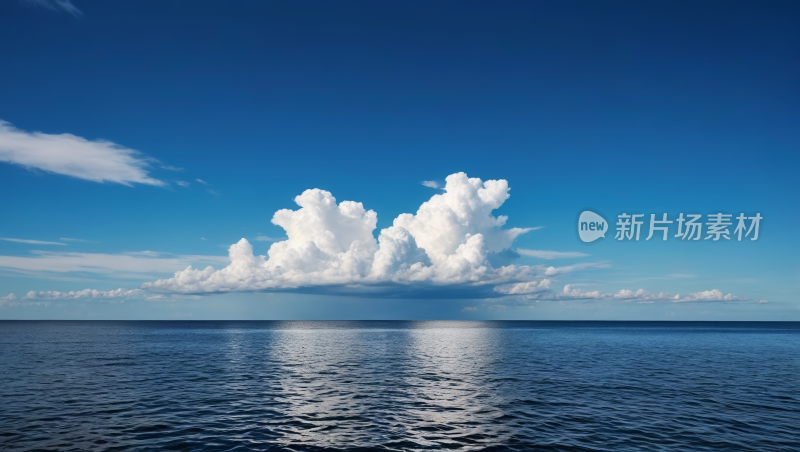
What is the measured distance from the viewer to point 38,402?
35.2 meters

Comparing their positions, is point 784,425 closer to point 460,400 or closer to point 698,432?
point 698,432

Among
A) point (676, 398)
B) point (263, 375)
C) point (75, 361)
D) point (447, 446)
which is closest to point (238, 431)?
point (447, 446)

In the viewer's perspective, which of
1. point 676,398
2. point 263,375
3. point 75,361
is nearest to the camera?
point 676,398

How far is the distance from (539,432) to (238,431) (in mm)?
18390

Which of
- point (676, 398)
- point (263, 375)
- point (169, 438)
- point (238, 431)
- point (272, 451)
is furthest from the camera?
point (263, 375)

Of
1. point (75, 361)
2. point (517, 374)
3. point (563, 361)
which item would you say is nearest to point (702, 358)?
point (563, 361)

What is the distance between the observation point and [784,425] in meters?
29.5

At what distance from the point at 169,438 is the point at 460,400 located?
21650 mm

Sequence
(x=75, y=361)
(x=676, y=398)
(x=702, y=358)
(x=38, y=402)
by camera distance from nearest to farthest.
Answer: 1. (x=38, y=402)
2. (x=676, y=398)
3. (x=75, y=361)
4. (x=702, y=358)

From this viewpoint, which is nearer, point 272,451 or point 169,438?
point 272,451

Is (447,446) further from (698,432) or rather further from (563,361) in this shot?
(563,361)

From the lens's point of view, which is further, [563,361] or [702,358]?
[702,358]

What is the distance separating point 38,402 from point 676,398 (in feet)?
169

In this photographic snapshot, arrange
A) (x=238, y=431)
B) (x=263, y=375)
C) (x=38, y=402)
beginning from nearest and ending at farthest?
1. (x=238, y=431)
2. (x=38, y=402)
3. (x=263, y=375)
